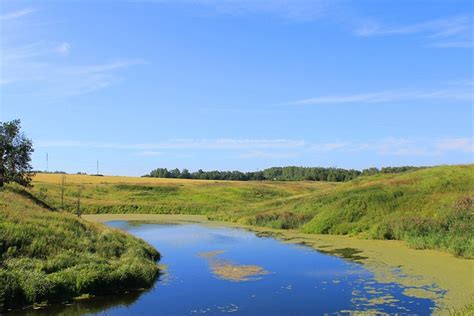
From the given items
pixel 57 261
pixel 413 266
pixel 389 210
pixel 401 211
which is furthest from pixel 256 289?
pixel 389 210

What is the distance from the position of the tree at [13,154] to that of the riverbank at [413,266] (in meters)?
25.2

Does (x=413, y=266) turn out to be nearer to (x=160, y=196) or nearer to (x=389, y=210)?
(x=389, y=210)

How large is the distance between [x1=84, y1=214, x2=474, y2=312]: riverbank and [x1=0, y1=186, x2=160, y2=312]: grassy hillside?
11.5 metres

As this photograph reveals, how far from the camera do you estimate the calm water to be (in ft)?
61.0

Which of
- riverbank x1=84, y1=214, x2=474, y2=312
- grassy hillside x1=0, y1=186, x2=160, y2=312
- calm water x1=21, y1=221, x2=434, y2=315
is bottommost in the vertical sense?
calm water x1=21, y1=221, x2=434, y2=315

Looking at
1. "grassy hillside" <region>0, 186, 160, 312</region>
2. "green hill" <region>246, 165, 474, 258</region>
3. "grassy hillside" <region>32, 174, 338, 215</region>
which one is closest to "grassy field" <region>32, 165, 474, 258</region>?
"green hill" <region>246, 165, 474, 258</region>

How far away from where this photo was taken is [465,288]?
2108cm

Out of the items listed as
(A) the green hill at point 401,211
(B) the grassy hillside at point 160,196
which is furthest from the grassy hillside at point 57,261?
(B) the grassy hillside at point 160,196

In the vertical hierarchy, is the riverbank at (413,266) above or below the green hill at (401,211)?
below

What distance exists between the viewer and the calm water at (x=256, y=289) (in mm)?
18594

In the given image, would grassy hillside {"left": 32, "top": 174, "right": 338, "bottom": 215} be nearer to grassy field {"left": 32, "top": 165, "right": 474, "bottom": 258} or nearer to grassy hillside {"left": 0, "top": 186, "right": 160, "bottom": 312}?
grassy field {"left": 32, "top": 165, "right": 474, "bottom": 258}

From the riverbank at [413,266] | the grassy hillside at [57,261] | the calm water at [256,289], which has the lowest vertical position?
the calm water at [256,289]

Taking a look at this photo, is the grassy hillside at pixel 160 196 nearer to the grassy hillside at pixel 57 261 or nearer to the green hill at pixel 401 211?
the green hill at pixel 401 211

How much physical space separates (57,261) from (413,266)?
17.2 metres
